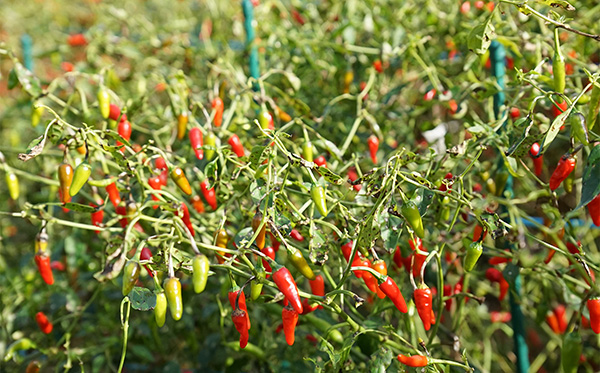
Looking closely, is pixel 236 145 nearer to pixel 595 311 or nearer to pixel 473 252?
pixel 473 252

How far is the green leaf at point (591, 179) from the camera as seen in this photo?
3.01 feet

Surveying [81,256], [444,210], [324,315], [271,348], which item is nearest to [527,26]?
[444,210]

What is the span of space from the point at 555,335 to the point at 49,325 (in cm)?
133

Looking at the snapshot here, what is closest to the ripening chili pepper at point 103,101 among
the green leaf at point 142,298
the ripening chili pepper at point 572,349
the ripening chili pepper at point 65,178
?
the ripening chili pepper at point 65,178

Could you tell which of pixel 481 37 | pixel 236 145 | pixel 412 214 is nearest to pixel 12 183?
pixel 236 145

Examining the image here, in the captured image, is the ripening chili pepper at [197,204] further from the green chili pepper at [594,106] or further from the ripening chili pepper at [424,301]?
the green chili pepper at [594,106]

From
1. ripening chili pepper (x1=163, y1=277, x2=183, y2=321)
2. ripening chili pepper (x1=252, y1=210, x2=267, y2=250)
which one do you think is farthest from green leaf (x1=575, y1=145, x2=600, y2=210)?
ripening chili pepper (x1=163, y1=277, x2=183, y2=321)

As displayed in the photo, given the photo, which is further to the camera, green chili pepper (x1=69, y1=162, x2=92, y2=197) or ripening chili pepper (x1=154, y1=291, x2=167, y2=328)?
green chili pepper (x1=69, y1=162, x2=92, y2=197)

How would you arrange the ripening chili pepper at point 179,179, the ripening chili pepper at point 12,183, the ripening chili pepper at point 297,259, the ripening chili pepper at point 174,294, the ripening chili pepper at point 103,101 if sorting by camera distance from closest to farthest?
the ripening chili pepper at point 174,294, the ripening chili pepper at point 297,259, the ripening chili pepper at point 179,179, the ripening chili pepper at point 12,183, the ripening chili pepper at point 103,101

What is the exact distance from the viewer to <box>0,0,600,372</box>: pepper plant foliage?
969 mm

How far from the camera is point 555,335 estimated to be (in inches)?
63.9

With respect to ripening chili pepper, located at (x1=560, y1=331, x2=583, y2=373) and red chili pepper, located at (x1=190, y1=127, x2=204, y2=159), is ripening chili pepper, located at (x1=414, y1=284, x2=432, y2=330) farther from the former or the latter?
red chili pepper, located at (x1=190, y1=127, x2=204, y2=159)

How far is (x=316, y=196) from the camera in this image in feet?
3.02

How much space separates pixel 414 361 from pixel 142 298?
47cm
